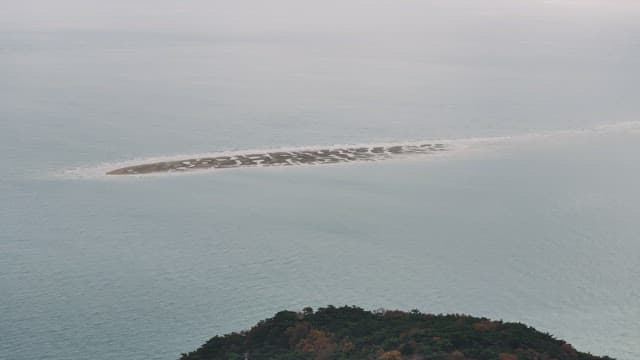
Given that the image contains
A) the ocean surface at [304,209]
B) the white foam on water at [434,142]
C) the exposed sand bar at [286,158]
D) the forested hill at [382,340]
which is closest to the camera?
the forested hill at [382,340]

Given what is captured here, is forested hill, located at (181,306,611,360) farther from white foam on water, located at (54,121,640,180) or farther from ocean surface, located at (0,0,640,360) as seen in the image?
white foam on water, located at (54,121,640,180)

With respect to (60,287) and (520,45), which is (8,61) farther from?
(60,287)

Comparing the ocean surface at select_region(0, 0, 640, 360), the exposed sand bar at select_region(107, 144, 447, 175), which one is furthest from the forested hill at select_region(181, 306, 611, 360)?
the exposed sand bar at select_region(107, 144, 447, 175)

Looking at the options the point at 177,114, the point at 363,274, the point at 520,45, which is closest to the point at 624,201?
the point at 363,274

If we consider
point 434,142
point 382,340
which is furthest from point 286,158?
point 382,340

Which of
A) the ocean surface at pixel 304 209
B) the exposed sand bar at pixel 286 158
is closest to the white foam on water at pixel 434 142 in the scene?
the ocean surface at pixel 304 209

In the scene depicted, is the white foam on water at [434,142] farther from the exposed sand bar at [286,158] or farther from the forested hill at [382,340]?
the forested hill at [382,340]
